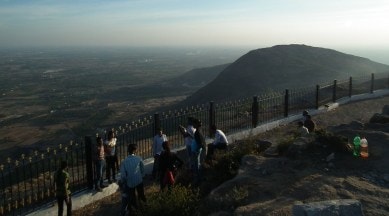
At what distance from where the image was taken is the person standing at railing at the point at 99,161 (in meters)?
9.66

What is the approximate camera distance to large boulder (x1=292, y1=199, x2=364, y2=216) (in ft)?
18.0

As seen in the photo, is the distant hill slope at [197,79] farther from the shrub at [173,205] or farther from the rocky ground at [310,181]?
the shrub at [173,205]

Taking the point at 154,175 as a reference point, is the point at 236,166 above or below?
above

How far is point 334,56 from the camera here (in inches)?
2579

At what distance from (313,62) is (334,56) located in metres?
6.65

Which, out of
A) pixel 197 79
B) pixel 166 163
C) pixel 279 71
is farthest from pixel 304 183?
pixel 197 79

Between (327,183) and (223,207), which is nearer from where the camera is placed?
(223,207)

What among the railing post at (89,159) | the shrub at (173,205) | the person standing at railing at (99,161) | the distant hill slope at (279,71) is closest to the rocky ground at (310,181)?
the shrub at (173,205)

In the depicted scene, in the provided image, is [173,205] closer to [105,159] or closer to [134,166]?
[134,166]

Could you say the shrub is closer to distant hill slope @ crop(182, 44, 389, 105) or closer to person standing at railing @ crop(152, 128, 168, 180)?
person standing at railing @ crop(152, 128, 168, 180)

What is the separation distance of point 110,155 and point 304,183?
15.7ft

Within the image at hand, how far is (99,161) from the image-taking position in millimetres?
9727

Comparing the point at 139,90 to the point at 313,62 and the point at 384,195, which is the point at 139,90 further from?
the point at 384,195

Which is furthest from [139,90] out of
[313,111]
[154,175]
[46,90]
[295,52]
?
[154,175]
